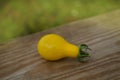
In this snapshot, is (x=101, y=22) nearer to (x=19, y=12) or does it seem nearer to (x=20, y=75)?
(x=19, y=12)

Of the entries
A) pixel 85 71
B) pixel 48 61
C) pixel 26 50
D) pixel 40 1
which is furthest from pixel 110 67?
pixel 40 1

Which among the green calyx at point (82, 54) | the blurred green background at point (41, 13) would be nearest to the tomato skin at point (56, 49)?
the green calyx at point (82, 54)

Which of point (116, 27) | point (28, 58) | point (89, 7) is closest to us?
point (28, 58)

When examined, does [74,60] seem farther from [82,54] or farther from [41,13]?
[41,13]

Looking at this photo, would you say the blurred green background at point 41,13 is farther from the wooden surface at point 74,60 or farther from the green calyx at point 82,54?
the green calyx at point 82,54

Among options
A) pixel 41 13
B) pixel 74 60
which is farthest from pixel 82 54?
pixel 41 13

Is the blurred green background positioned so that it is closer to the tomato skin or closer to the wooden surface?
the wooden surface

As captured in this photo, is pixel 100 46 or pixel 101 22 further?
pixel 101 22

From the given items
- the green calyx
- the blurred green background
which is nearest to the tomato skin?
the green calyx

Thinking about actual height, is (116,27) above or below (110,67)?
above
